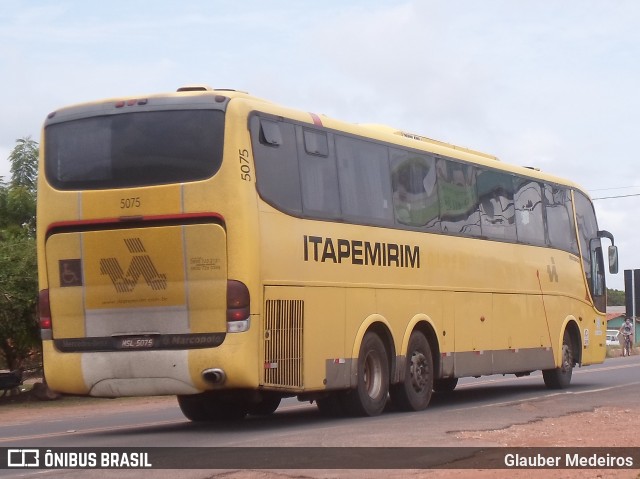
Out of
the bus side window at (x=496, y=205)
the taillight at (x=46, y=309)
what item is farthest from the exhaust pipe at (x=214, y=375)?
the bus side window at (x=496, y=205)

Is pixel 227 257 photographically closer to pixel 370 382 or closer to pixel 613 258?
pixel 370 382

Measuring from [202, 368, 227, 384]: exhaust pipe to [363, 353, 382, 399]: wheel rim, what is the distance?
322 centimetres

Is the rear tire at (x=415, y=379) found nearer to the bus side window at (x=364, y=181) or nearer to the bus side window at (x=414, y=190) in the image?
the bus side window at (x=414, y=190)

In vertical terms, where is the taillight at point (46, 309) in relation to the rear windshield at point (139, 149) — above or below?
below

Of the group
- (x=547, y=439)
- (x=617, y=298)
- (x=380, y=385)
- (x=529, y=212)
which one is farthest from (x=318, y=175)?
(x=617, y=298)

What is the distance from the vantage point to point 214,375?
1462 cm

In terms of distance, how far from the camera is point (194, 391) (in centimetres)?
1473

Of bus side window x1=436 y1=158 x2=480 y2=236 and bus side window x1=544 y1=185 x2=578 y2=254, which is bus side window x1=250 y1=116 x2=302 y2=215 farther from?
bus side window x1=544 y1=185 x2=578 y2=254

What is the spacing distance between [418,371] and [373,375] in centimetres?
132

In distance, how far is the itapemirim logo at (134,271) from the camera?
14945 mm

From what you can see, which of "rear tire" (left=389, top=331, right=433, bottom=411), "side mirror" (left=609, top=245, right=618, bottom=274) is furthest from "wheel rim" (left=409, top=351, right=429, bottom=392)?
"side mirror" (left=609, top=245, right=618, bottom=274)

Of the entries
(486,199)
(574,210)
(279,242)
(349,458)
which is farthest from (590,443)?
(574,210)

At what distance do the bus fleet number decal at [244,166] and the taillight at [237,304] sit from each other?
1.21 meters

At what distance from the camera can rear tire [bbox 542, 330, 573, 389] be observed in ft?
78.9
